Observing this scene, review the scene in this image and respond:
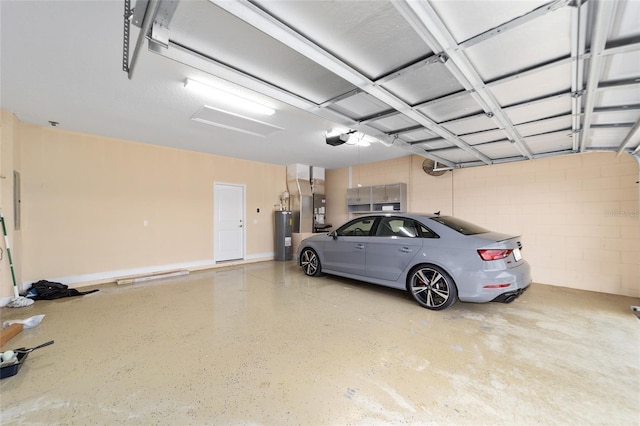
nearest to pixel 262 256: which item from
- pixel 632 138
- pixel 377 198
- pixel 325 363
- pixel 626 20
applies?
pixel 377 198

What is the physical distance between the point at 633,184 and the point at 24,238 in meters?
9.25

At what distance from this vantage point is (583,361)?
6.75ft

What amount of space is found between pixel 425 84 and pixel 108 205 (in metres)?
5.47

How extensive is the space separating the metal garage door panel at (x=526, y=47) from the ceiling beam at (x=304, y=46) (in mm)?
715

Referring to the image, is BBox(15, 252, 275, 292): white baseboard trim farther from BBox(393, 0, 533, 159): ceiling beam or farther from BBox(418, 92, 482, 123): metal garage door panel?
BBox(393, 0, 533, 159): ceiling beam

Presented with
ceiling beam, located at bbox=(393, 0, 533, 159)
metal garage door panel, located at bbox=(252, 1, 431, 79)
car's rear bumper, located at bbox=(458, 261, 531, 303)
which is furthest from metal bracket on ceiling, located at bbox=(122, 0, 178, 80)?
car's rear bumper, located at bbox=(458, 261, 531, 303)

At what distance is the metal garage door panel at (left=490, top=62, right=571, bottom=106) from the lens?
193 cm

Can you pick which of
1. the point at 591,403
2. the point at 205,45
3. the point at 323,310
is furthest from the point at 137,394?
the point at 591,403

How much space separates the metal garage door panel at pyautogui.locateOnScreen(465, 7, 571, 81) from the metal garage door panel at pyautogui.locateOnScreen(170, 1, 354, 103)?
1070mm

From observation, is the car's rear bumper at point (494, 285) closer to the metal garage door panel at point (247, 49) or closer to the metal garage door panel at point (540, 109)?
the metal garage door panel at point (540, 109)

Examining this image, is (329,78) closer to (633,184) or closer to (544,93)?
(544,93)

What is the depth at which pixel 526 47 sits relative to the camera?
169 cm

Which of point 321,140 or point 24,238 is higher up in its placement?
point 321,140

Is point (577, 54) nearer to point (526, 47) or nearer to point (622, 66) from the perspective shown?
point (526, 47)
